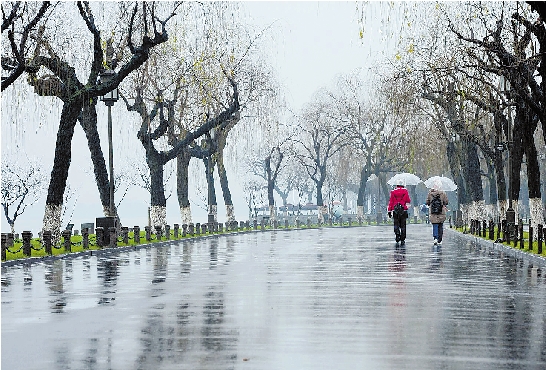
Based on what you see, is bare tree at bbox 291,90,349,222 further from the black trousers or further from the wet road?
the wet road

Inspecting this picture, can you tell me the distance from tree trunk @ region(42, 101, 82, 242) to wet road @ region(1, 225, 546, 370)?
444 inches

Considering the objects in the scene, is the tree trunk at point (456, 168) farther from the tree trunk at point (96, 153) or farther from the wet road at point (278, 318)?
the wet road at point (278, 318)

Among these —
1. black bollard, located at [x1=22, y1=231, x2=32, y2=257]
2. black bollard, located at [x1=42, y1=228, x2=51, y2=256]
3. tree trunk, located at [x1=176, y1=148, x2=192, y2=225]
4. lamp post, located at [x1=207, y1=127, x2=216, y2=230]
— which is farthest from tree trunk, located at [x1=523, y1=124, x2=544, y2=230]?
tree trunk, located at [x1=176, y1=148, x2=192, y2=225]

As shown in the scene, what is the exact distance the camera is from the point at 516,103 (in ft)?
121

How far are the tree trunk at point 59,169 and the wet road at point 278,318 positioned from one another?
1127cm

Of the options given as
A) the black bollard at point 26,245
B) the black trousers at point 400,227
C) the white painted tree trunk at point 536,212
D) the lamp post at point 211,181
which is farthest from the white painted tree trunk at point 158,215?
the white painted tree trunk at point 536,212

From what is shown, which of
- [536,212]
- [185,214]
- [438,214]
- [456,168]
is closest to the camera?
[536,212]

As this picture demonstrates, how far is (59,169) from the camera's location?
3553 centimetres

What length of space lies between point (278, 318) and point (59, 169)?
24.0 meters

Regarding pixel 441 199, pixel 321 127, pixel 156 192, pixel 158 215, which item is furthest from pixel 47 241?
pixel 321 127

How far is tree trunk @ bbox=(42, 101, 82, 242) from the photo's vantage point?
35.3 metres

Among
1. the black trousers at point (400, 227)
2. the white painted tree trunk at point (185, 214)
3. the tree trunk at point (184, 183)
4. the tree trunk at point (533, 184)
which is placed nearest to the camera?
the tree trunk at point (533, 184)

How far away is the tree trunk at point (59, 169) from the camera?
1389 inches

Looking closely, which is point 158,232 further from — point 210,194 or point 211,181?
point 211,181
